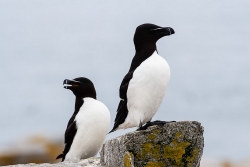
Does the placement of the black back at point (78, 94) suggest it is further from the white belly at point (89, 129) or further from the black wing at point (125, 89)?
the black wing at point (125, 89)

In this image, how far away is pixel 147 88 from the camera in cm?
893

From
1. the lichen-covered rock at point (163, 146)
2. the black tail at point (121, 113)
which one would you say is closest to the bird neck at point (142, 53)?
the black tail at point (121, 113)

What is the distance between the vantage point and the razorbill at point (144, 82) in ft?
29.3

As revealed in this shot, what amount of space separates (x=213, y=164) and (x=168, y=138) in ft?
19.4

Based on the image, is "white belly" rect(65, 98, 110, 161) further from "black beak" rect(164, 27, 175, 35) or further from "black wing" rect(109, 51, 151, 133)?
"black beak" rect(164, 27, 175, 35)

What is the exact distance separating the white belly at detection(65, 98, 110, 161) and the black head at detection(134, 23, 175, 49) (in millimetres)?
2263

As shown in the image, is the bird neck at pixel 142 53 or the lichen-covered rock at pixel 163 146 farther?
the bird neck at pixel 142 53

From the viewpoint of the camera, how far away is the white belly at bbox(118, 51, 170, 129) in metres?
A: 8.91

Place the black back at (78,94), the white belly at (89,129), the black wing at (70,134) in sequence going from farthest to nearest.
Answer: the black back at (78,94) → the black wing at (70,134) → the white belly at (89,129)

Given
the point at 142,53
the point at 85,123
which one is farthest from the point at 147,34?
the point at 85,123

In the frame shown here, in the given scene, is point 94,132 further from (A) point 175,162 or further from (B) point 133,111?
(A) point 175,162

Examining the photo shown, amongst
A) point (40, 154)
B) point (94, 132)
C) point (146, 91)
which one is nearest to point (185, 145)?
point (146, 91)

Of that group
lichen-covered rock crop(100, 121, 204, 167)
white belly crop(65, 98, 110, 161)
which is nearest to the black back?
white belly crop(65, 98, 110, 161)

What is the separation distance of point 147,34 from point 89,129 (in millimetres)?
2570
